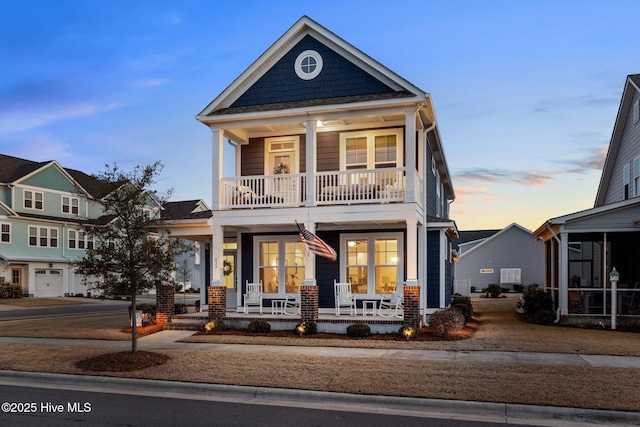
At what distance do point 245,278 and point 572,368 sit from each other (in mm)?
12173

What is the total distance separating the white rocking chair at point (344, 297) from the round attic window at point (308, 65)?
22.0ft

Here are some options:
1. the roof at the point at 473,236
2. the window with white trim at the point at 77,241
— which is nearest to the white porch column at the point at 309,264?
the window with white trim at the point at 77,241

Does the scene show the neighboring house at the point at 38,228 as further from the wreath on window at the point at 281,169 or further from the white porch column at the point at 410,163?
the white porch column at the point at 410,163

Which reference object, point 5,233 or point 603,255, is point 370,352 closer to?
point 603,255

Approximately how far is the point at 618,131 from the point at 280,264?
16926 millimetres

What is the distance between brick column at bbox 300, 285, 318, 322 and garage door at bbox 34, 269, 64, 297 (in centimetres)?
3266

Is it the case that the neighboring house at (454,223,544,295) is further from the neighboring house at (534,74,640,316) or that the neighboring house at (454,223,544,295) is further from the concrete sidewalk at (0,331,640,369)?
the concrete sidewalk at (0,331,640,369)

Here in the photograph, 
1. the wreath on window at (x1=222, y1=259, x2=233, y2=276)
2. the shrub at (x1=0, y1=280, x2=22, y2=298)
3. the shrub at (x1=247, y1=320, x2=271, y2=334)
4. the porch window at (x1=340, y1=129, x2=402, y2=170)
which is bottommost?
the shrub at (x1=0, y1=280, x2=22, y2=298)

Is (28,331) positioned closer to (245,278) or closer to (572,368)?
(245,278)

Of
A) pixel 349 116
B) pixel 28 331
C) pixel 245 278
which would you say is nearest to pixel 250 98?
pixel 349 116

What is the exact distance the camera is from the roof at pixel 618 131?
79.0 ft

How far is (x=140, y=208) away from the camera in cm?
1301

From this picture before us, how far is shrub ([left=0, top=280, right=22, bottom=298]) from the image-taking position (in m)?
38.3

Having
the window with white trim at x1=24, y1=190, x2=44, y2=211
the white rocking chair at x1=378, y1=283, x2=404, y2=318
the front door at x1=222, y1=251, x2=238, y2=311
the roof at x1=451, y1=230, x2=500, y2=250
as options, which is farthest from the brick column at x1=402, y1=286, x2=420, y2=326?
the roof at x1=451, y1=230, x2=500, y2=250
